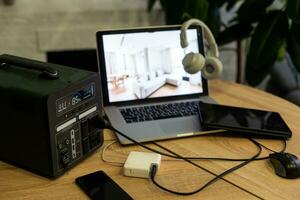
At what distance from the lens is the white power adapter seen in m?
0.85

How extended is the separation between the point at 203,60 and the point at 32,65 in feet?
1.49

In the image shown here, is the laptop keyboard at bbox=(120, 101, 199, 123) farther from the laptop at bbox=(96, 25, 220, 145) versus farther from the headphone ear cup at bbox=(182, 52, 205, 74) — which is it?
the headphone ear cup at bbox=(182, 52, 205, 74)

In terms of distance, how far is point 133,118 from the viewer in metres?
1.09

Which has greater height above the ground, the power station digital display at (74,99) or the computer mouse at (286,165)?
the power station digital display at (74,99)

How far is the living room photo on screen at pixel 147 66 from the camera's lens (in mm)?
1164

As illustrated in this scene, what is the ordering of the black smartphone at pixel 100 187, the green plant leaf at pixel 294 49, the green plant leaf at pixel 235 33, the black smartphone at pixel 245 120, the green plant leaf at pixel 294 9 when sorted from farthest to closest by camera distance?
the green plant leaf at pixel 235 33
the green plant leaf at pixel 294 49
the green plant leaf at pixel 294 9
the black smartphone at pixel 245 120
the black smartphone at pixel 100 187

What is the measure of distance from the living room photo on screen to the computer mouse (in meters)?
0.42

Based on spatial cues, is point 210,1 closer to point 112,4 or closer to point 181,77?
point 112,4

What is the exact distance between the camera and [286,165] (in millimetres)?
849

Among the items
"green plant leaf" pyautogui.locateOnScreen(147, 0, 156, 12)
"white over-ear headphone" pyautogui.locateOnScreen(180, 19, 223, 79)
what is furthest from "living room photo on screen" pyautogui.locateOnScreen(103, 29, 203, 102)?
"green plant leaf" pyautogui.locateOnScreen(147, 0, 156, 12)

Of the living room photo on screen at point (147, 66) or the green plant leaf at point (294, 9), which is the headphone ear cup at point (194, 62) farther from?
the green plant leaf at point (294, 9)

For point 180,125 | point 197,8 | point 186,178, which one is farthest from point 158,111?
point 197,8

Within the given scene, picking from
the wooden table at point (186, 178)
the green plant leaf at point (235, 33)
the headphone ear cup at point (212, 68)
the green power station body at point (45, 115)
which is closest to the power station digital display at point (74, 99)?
the green power station body at point (45, 115)

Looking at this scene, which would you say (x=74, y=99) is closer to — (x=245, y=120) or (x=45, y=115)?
(x=45, y=115)
